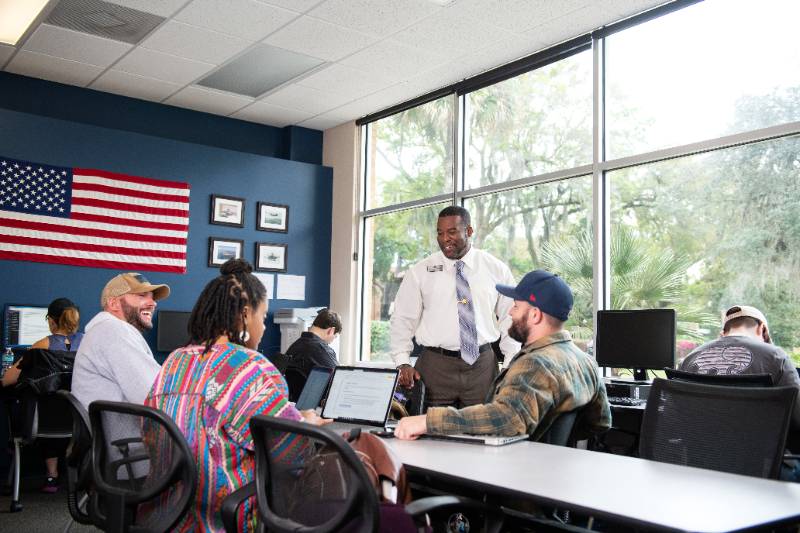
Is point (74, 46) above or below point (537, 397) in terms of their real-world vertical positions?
above

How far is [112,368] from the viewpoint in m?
2.89

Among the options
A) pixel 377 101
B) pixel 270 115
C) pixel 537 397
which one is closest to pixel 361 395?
pixel 537 397

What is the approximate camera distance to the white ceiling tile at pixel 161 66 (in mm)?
5883

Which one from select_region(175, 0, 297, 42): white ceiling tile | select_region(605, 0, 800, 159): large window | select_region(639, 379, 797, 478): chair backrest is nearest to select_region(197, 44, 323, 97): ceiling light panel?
select_region(175, 0, 297, 42): white ceiling tile

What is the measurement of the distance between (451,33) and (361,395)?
313 centimetres

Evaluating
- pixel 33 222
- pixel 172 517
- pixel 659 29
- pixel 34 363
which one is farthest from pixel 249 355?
pixel 33 222

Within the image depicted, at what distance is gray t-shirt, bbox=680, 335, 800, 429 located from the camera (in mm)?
3521

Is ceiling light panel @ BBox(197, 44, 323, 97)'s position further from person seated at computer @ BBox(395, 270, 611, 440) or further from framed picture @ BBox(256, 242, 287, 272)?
person seated at computer @ BBox(395, 270, 611, 440)

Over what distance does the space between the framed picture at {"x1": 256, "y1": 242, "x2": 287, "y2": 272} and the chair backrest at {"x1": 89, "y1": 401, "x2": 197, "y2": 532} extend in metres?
5.02

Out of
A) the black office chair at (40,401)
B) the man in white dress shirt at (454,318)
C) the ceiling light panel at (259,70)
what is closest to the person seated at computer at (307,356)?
the man in white dress shirt at (454,318)

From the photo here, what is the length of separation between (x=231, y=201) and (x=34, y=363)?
2803mm

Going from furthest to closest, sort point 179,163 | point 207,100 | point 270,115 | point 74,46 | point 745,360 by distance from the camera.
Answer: point 270,115 < point 207,100 < point 179,163 < point 74,46 < point 745,360

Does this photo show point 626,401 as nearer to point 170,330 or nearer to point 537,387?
point 537,387

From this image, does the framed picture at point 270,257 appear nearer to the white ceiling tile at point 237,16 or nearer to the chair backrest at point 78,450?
the white ceiling tile at point 237,16
